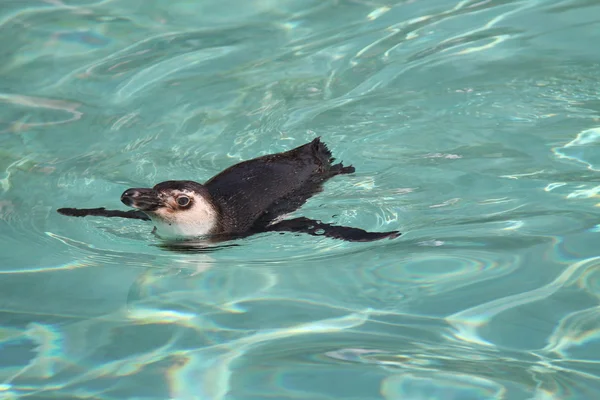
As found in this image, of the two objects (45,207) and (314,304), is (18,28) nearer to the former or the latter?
(45,207)

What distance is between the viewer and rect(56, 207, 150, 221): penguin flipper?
18.4 feet

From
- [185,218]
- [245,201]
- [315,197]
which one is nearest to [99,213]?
[185,218]

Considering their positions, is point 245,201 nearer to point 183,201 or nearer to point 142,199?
point 183,201

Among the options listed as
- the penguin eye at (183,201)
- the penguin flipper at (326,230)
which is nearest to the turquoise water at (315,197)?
the penguin flipper at (326,230)

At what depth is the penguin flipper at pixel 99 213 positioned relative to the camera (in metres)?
Answer: 5.60

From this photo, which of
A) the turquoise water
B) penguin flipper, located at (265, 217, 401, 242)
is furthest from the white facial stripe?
penguin flipper, located at (265, 217, 401, 242)

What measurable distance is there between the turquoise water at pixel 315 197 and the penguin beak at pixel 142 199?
32 centimetres

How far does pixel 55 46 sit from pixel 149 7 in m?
1.10

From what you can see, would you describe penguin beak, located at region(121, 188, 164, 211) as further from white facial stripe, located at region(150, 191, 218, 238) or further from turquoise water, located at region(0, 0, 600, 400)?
turquoise water, located at region(0, 0, 600, 400)

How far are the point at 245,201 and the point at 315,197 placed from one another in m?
0.54

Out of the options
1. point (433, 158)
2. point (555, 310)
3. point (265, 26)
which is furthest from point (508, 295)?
point (265, 26)

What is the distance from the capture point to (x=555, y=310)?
14.4 feet

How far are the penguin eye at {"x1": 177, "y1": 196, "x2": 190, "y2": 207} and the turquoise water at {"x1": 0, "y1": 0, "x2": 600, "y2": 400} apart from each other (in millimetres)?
299

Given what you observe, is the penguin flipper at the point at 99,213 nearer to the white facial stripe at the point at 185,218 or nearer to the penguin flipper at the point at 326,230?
the white facial stripe at the point at 185,218
